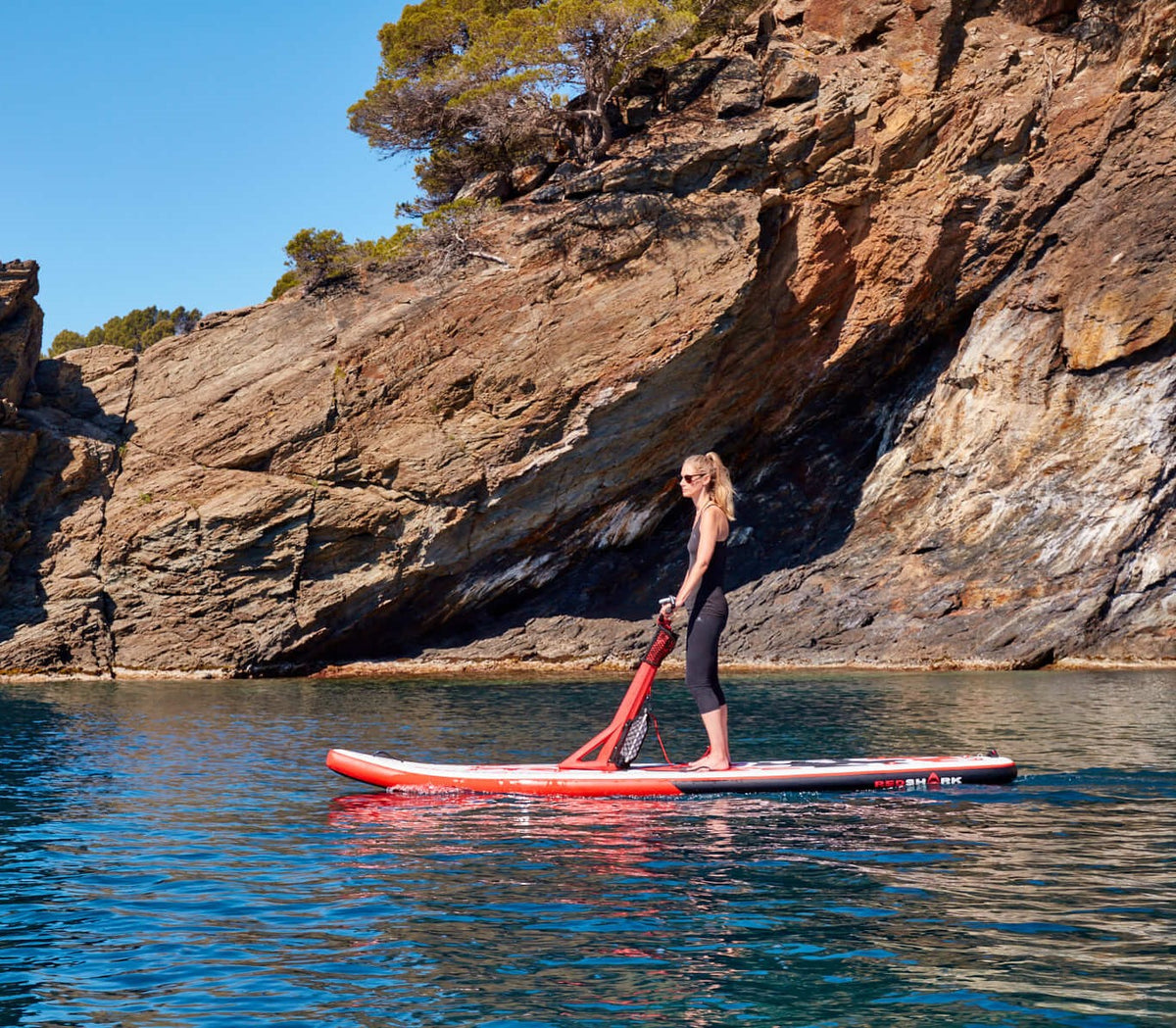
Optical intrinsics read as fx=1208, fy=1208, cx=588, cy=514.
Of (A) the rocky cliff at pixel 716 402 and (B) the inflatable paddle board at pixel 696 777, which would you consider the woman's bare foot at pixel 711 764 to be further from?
(A) the rocky cliff at pixel 716 402

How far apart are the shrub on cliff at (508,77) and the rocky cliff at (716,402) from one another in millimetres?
1488

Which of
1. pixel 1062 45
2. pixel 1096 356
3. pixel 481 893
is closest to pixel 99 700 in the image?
pixel 481 893

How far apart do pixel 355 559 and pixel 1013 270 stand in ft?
63.9

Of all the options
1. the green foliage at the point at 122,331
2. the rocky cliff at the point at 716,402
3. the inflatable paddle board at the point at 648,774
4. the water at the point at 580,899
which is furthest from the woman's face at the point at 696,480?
the green foliage at the point at 122,331

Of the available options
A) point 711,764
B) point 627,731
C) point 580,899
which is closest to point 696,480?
point 627,731

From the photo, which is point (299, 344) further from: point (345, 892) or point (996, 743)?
point (345, 892)

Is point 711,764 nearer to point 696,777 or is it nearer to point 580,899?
point 696,777

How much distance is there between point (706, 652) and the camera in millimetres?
10672

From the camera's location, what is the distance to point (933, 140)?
3269cm

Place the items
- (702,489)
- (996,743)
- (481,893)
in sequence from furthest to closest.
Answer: (996,743) → (702,489) → (481,893)

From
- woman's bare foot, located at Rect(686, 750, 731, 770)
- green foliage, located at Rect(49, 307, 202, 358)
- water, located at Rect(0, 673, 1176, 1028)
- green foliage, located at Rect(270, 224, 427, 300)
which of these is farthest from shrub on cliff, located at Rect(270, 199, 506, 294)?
green foliage, located at Rect(49, 307, 202, 358)

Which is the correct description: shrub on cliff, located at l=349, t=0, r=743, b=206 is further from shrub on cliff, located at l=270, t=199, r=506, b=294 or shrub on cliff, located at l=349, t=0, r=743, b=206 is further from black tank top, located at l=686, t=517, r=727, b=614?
black tank top, located at l=686, t=517, r=727, b=614

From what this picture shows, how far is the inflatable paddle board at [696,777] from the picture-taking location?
10.7m

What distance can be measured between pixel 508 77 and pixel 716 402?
35.0 ft
